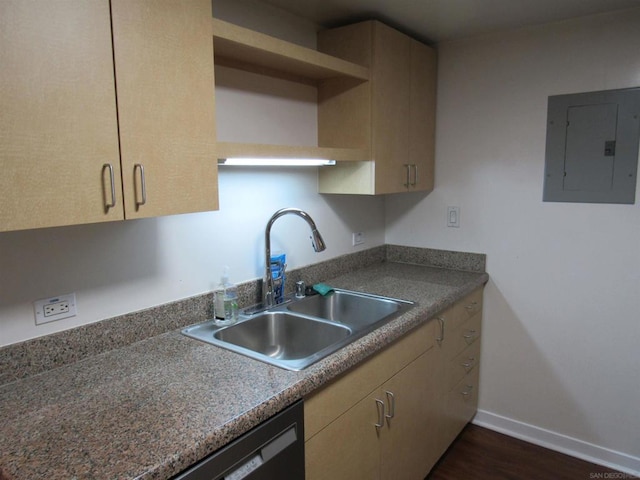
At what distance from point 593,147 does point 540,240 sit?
522mm

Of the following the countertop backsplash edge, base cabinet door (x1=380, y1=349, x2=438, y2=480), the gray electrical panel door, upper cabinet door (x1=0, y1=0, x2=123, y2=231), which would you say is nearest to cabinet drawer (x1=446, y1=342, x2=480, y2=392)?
base cabinet door (x1=380, y1=349, x2=438, y2=480)

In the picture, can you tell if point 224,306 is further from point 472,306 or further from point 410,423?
point 472,306

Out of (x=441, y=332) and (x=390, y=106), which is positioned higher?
(x=390, y=106)

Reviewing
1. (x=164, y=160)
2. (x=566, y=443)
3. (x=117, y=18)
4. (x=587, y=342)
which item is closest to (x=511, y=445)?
(x=566, y=443)

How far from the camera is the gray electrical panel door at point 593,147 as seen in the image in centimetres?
209

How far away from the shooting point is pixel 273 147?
1645 millimetres

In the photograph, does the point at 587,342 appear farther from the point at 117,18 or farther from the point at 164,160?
the point at 117,18

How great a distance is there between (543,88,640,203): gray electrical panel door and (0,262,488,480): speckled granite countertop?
1348 millimetres

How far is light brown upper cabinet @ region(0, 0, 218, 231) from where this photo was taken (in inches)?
37.9

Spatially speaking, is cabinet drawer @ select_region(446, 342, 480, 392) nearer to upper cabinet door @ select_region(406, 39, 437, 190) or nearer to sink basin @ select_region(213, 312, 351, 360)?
sink basin @ select_region(213, 312, 351, 360)

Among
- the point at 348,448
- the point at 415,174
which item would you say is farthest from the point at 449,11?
the point at 348,448

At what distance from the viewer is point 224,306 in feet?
5.68

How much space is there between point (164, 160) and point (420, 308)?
3.92 ft

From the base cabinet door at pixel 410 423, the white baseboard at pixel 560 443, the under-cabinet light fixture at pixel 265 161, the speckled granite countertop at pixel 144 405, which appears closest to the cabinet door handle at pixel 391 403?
the base cabinet door at pixel 410 423
